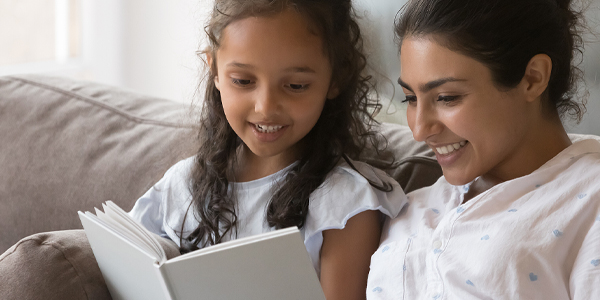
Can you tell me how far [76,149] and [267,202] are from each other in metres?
0.69

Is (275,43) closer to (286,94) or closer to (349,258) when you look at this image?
(286,94)

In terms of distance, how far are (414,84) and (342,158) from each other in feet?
1.08

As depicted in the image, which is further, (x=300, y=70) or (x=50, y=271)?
(x=300, y=70)

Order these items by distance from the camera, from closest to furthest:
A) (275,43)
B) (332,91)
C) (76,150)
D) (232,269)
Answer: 1. (232,269)
2. (275,43)
3. (332,91)
4. (76,150)

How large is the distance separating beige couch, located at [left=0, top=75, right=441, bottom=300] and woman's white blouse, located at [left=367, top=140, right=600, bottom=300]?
372 millimetres

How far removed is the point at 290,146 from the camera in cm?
132

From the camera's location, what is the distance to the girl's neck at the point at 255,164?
1.34 meters

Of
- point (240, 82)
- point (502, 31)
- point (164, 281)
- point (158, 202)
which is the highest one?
point (502, 31)

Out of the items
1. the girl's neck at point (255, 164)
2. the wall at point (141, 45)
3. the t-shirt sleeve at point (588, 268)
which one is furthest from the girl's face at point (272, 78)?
the wall at point (141, 45)

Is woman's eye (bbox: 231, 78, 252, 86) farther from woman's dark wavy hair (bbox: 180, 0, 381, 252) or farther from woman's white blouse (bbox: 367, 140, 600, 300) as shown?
woman's white blouse (bbox: 367, 140, 600, 300)

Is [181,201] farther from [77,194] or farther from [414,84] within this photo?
A: [414,84]

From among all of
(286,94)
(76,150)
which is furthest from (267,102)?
(76,150)

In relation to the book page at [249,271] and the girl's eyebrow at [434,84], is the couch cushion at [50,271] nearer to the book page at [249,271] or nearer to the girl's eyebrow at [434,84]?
the book page at [249,271]

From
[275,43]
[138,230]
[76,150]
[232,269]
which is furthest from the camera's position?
[76,150]
